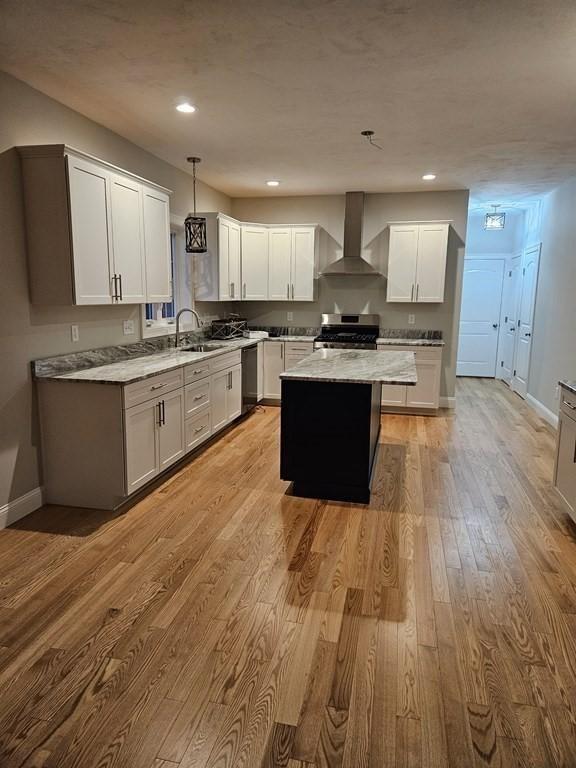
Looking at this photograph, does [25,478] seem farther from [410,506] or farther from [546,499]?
[546,499]

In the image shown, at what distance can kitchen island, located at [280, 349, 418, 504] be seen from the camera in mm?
3398

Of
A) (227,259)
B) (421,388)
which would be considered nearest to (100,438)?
(227,259)

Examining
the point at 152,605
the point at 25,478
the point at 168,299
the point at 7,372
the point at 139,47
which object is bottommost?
the point at 152,605

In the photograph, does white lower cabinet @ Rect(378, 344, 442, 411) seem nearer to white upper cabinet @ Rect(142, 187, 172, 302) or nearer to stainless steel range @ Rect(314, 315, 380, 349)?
stainless steel range @ Rect(314, 315, 380, 349)

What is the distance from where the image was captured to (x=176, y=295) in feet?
17.6

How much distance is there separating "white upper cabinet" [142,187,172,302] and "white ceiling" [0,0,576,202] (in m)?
0.53

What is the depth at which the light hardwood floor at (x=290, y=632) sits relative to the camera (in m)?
1.61

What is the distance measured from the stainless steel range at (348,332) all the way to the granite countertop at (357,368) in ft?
4.80

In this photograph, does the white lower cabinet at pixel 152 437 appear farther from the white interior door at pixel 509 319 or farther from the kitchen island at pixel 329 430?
the white interior door at pixel 509 319

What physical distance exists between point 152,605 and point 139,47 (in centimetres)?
281

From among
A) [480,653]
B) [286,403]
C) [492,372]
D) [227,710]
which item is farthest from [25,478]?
[492,372]

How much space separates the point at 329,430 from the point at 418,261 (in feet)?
11.0

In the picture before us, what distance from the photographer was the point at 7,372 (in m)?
3.00

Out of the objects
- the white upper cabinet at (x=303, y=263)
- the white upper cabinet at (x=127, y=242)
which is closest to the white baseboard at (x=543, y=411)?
the white upper cabinet at (x=303, y=263)
